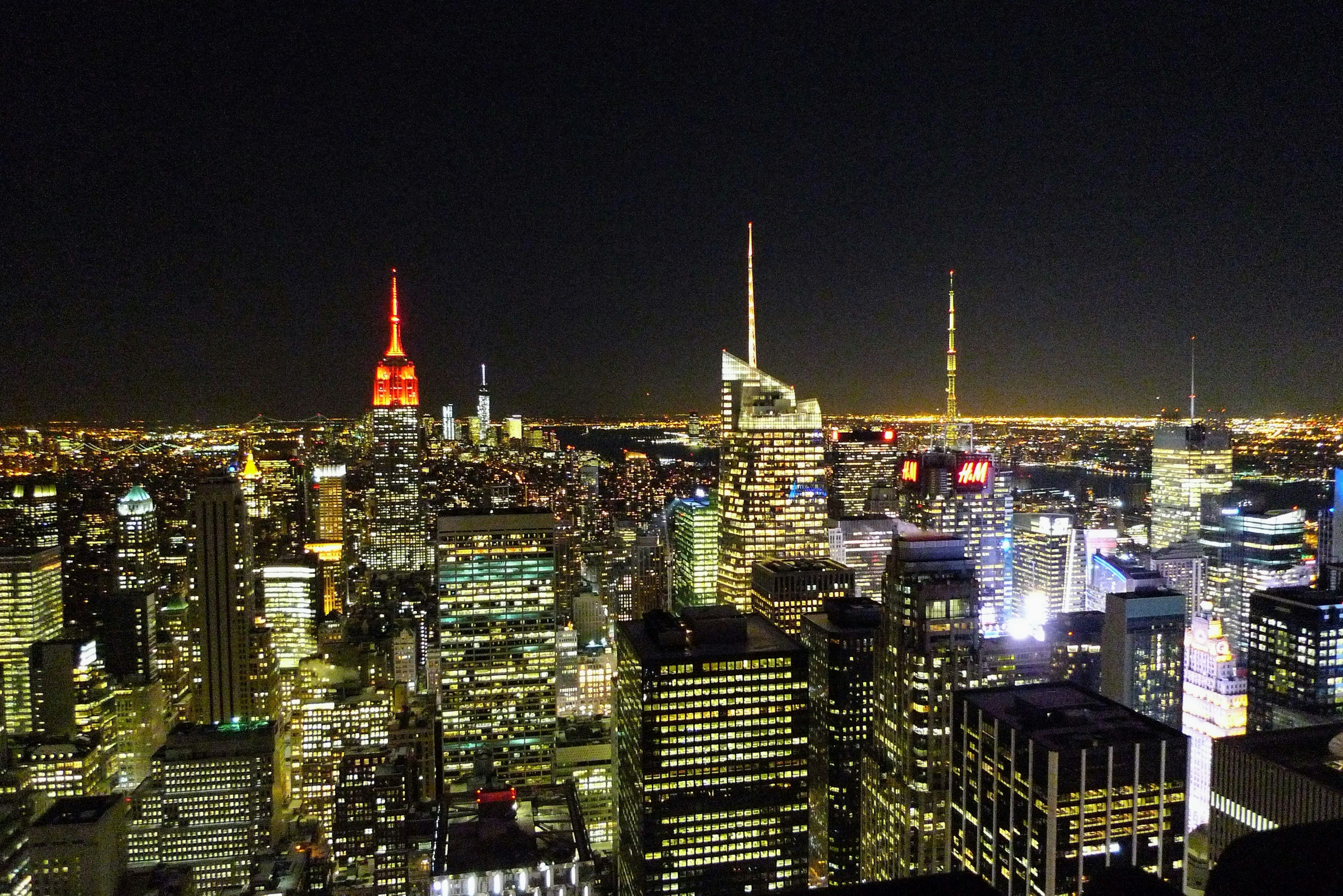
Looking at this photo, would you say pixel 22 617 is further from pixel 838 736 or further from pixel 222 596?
pixel 838 736

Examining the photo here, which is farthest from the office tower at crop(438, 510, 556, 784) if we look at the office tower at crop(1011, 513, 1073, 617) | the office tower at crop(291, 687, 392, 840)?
the office tower at crop(1011, 513, 1073, 617)

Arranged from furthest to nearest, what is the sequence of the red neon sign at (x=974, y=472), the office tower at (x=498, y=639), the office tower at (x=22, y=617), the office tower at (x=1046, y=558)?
the office tower at (x=1046, y=558), the red neon sign at (x=974, y=472), the office tower at (x=498, y=639), the office tower at (x=22, y=617)

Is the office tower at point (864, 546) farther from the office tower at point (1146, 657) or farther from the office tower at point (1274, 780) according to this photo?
the office tower at point (1274, 780)

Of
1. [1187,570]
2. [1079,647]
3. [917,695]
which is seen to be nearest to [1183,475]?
[1187,570]

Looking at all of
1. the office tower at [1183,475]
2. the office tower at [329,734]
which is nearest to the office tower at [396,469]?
the office tower at [329,734]

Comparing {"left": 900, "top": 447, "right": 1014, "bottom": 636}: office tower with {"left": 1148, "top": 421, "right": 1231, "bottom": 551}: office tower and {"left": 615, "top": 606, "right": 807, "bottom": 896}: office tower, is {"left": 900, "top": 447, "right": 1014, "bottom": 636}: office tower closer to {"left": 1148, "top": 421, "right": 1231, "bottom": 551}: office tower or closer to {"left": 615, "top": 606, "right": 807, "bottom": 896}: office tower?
{"left": 1148, "top": 421, "right": 1231, "bottom": 551}: office tower

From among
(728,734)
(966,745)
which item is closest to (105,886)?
(728,734)

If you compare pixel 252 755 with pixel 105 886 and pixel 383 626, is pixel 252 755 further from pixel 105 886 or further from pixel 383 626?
pixel 383 626
